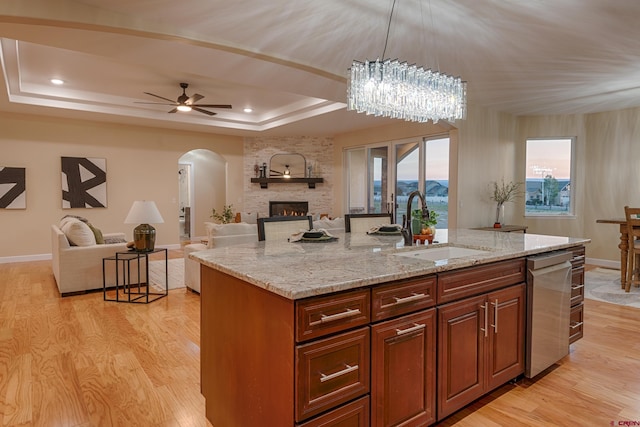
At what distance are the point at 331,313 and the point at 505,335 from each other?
1456mm

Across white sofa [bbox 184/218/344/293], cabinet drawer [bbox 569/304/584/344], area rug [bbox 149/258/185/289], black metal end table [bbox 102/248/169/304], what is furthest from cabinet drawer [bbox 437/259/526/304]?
area rug [bbox 149/258/185/289]

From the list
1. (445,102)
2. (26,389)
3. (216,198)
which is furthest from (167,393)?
(216,198)

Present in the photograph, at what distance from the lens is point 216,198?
10.7 m

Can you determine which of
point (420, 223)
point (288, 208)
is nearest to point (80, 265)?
point (420, 223)

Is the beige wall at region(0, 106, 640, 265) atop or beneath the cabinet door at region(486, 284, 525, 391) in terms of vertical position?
atop

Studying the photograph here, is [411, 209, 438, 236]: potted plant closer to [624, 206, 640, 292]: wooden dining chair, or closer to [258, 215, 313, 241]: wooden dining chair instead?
[258, 215, 313, 241]: wooden dining chair

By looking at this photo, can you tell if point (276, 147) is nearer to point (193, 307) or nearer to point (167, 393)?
point (193, 307)

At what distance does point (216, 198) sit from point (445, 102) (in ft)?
27.8

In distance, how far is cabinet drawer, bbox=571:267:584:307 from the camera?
2941mm

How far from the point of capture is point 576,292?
2990mm

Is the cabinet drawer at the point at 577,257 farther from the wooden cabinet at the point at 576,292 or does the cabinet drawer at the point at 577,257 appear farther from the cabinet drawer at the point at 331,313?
the cabinet drawer at the point at 331,313

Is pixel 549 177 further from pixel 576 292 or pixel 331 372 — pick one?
pixel 331 372

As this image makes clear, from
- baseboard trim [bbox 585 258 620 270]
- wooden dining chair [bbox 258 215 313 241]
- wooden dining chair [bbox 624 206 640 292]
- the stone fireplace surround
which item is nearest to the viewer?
wooden dining chair [bbox 258 215 313 241]

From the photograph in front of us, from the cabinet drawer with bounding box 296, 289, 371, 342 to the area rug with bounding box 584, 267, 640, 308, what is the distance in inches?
177
